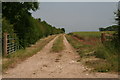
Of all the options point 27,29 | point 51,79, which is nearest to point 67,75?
point 51,79

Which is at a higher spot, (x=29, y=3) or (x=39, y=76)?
(x=29, y=3)

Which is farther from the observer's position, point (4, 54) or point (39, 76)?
point (4, 54)

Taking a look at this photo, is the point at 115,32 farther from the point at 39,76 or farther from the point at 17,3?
the point at 17,3

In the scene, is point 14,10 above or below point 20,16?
above

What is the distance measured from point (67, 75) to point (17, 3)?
12315 millimetres

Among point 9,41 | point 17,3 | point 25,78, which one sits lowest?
point 25,78

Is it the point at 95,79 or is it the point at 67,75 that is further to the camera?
the point at 67,75

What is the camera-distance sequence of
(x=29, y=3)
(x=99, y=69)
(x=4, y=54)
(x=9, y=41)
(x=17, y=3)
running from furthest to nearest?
(x=29, y=3) → (x=17, y=3) → (x=9, y=41) → (x=4, y=54) → (x=99, y=69)

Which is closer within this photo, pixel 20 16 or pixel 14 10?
pixel 14 10

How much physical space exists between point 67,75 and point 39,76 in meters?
1.04

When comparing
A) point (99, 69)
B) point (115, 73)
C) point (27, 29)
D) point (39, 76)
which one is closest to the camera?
point (39, 76)

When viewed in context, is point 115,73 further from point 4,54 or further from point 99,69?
point 4,54

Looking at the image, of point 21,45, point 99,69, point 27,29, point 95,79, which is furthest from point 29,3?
point 95,79

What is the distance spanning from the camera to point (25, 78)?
7043 mm
